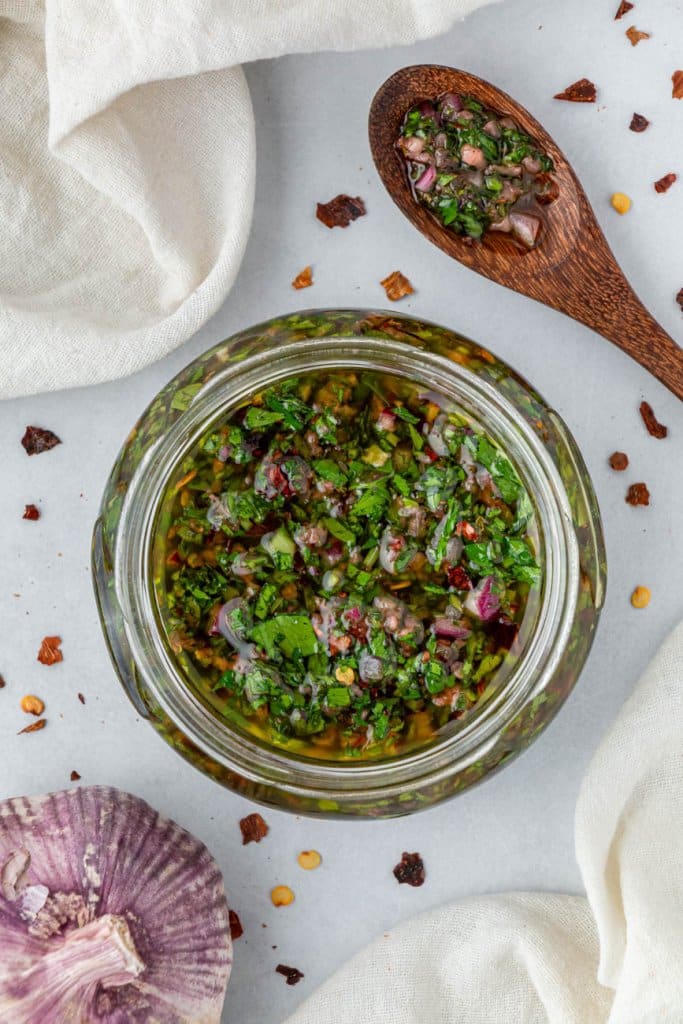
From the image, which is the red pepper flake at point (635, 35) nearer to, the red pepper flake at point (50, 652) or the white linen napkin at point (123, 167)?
the white linen napkin at point (123, 167)

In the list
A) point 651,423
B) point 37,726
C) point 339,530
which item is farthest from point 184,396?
point 651,423

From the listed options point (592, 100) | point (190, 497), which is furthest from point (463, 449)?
point (592, 100)

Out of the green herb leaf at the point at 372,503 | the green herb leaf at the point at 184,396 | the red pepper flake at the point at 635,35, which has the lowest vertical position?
the green herb leaf at the point at 372,503

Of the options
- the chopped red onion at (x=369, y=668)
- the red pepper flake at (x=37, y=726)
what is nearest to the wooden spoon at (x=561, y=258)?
the chopped red onion at (x=369, y=668)

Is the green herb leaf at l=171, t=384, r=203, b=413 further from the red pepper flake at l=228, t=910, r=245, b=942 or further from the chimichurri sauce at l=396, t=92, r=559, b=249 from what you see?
the red pepper flake at l=228, t=910, r=245, b=942

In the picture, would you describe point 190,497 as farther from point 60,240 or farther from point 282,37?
point 282,37

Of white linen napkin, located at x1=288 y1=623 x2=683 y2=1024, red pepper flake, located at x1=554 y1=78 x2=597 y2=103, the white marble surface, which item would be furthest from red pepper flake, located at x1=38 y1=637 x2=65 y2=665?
red pepper flake, located at x1=554 y1=78 x2=597 y2=103

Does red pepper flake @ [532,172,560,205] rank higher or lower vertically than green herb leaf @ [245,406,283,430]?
higher
